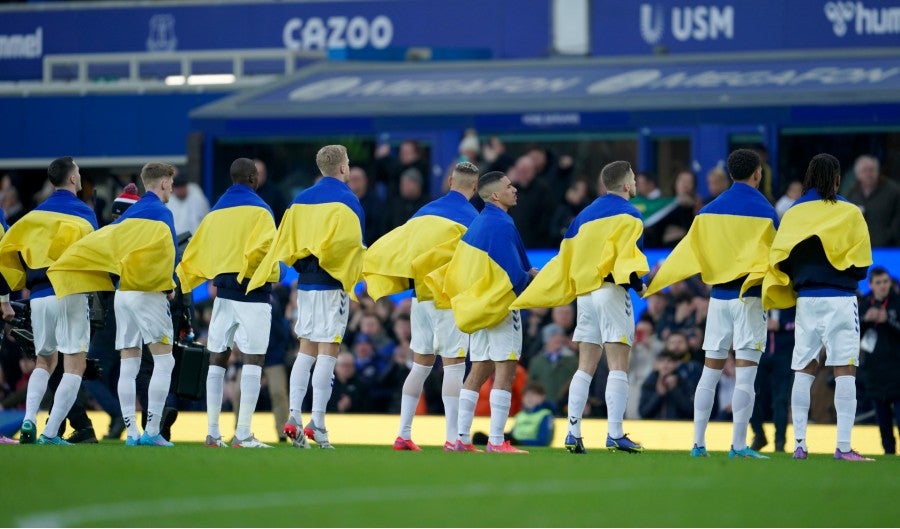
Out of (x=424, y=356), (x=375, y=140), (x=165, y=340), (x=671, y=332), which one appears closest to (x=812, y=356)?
(x=424, y=356)

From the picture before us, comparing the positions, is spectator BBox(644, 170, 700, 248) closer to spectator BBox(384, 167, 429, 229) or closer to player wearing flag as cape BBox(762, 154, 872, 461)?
spectator BBox(384, 167, 429, 229)

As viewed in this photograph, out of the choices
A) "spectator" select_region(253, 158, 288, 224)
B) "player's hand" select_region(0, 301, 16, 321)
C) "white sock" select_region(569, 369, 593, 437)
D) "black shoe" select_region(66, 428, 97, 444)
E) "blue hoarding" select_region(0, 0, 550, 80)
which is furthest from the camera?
"blue hoarding" select_region(0, 0, 550, 80)

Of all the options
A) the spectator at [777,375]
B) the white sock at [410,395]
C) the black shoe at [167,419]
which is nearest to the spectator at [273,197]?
the black shoe at [167,419]

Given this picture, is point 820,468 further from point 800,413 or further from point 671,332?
point 671,332

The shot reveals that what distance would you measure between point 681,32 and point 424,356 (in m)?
12.7

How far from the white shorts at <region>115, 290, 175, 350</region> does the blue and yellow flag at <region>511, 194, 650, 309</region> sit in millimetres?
2746

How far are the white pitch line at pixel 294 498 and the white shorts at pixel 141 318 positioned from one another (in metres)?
4.60

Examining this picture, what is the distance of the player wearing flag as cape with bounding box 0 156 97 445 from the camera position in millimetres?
14664

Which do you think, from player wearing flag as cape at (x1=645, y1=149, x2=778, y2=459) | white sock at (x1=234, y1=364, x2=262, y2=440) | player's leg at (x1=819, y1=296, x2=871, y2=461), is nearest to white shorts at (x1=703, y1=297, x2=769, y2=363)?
player wearing flag as cape at (x1=645, y1=149, x2=778, y2=459)

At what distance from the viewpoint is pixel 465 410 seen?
14227 millimetres

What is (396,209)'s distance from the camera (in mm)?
22266

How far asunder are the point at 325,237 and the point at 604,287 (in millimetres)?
2155

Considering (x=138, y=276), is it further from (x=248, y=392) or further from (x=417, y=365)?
(x=417, y=365)

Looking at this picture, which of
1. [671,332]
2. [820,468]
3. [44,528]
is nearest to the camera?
[44,528]
